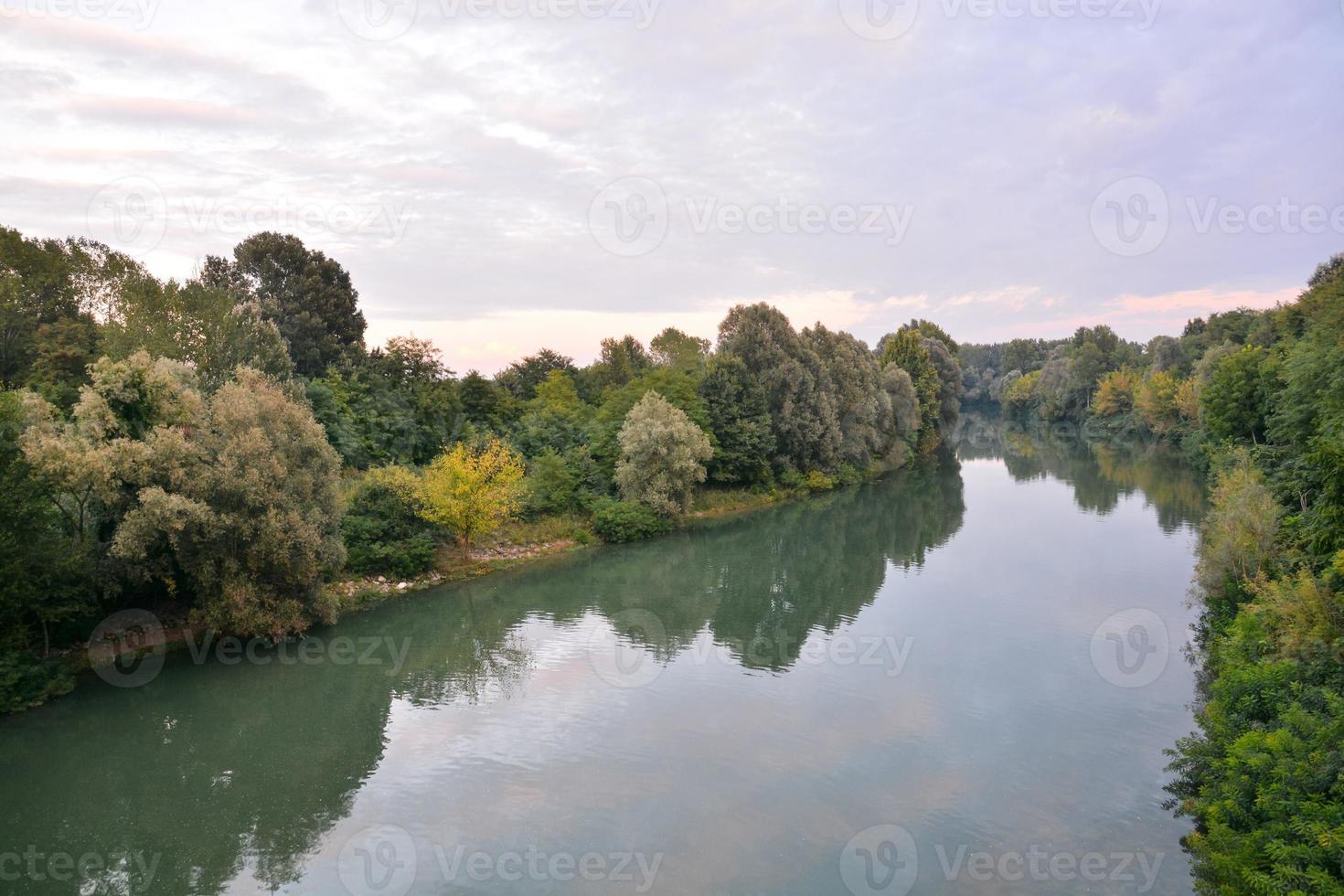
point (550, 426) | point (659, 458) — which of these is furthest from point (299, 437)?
point (550, 426)

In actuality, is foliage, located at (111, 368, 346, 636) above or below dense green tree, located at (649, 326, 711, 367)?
below

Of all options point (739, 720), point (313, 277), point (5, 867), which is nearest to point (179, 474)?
point (5, 867)

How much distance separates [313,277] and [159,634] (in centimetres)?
2973

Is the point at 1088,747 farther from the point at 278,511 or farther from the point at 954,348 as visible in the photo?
the point at 954,348

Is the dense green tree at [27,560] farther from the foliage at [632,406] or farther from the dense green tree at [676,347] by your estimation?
the dense green tree at [676,347]

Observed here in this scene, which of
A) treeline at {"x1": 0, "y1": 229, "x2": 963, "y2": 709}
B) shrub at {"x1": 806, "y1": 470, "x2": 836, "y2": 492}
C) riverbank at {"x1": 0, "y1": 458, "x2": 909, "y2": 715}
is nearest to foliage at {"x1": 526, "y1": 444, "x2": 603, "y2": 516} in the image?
treeline at {"x1": 0, "y1": 229, "x2": 963, "y2": 709}

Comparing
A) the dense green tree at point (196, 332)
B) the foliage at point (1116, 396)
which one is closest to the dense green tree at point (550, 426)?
the dense green tree at point (196, 332)

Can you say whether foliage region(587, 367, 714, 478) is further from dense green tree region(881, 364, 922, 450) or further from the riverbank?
dense green tree region(881, 364, 922, 450)

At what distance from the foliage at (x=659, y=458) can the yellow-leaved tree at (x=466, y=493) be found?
7421mm

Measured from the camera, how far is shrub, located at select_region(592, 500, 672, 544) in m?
35.4

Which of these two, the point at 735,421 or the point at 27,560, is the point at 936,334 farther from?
the point at 27,560

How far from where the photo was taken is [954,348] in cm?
9650

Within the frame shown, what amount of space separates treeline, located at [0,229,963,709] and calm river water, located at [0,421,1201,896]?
227cm

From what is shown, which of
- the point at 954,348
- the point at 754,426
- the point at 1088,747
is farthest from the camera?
the point at 954,348
